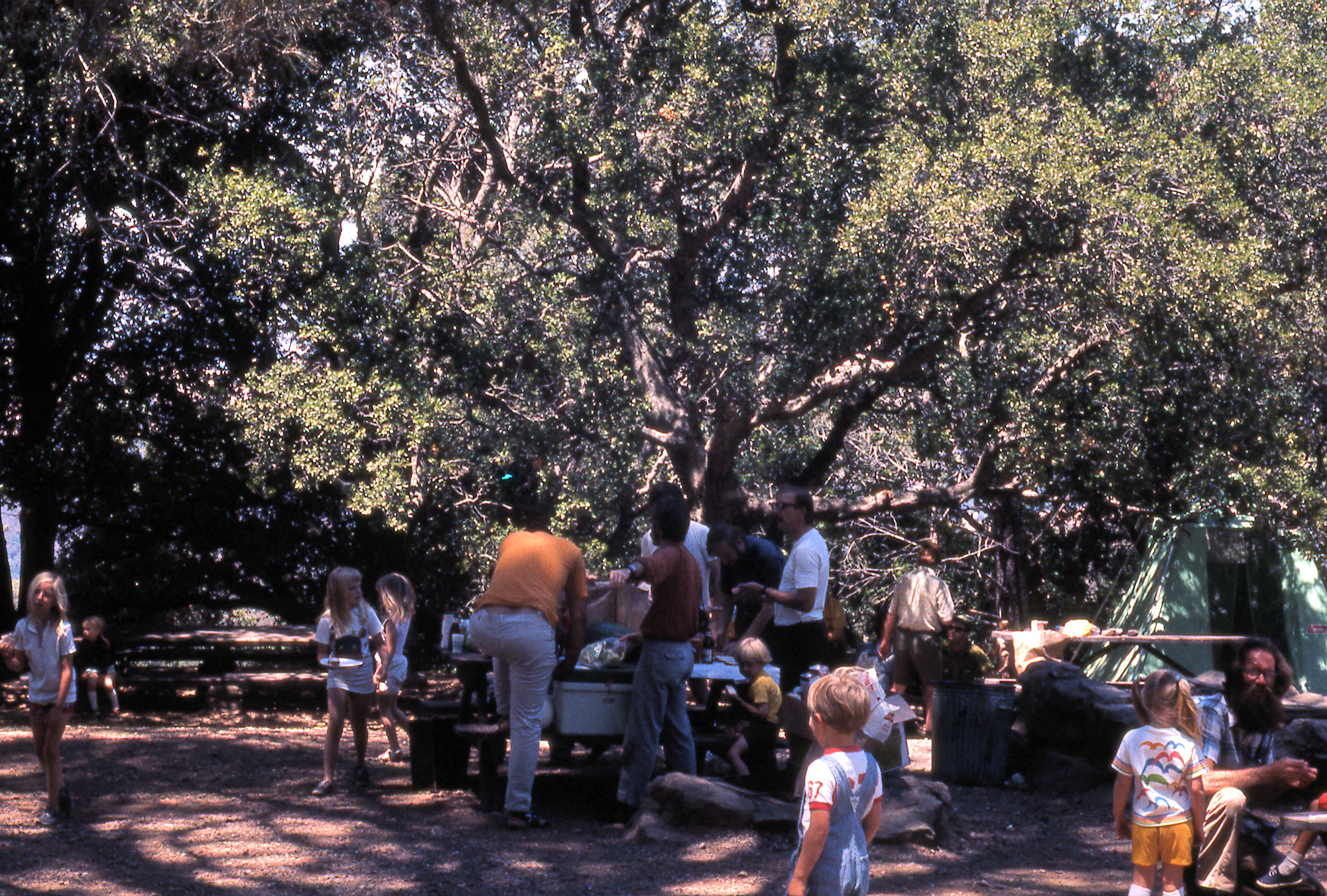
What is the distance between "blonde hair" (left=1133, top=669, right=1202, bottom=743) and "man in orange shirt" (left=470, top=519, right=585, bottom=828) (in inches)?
118

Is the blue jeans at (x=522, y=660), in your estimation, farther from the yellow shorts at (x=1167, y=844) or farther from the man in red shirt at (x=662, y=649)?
the yellow shorts at (x=1167, y=844)

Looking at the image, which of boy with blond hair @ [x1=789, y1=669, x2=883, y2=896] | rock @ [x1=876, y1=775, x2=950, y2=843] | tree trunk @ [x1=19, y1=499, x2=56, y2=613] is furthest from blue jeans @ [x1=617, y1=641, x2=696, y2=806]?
tree trunk @ [x1=19, y1=499, x2=56, y2=613]

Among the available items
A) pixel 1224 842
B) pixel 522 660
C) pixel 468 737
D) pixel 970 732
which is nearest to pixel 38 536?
pixel 468 737

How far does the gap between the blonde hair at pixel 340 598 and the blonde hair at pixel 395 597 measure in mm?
780

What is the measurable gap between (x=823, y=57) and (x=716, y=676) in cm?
684

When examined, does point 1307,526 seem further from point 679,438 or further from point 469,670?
point 469,670

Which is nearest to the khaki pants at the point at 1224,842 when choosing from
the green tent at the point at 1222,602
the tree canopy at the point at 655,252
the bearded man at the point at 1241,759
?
the bearded man at the point at 1241,759

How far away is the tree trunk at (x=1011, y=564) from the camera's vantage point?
1580cm

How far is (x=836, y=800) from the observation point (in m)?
3.47

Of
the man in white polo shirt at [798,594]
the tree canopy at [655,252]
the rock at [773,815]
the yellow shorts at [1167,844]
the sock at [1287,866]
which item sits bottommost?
the rock at [773,815]

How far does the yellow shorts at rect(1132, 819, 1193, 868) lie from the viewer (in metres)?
4.24

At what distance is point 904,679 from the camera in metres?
10.5

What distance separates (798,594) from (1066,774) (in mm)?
2772

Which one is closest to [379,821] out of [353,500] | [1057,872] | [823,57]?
[1057,872]
